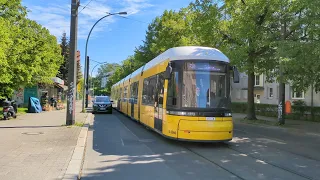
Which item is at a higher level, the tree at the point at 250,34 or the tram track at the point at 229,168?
the tree at the point at 250,34

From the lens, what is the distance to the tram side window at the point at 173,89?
38.7 feet

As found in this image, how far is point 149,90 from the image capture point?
1636cm

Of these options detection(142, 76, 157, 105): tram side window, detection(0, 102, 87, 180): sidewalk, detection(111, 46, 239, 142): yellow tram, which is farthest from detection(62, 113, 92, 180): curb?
detection(142, 76, 157, 105): tram side window

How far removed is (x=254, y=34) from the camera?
21406 mm

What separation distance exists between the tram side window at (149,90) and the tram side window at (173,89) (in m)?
2.83

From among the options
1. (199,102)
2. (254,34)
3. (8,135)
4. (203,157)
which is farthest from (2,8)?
(203,157)

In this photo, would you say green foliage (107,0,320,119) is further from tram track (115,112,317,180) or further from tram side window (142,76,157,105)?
tram track (115,112,317,180)

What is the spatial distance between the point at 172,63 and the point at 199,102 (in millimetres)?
1576

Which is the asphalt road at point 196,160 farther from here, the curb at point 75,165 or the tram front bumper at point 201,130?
the tram front bumper at point 201,130

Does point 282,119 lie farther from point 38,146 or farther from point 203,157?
point 38,146

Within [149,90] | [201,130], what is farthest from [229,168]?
[149,90]

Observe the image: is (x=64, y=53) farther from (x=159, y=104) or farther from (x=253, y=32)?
(x=159, y=104)

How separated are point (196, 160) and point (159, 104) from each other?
4355 millimetres

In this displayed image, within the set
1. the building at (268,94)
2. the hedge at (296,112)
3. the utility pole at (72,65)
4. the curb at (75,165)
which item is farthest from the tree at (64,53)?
the curb at (75,165)
